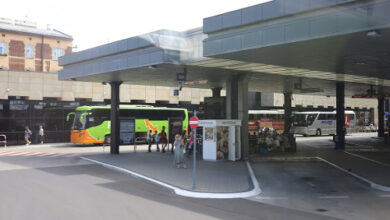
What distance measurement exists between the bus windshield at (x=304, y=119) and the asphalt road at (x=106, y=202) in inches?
1516

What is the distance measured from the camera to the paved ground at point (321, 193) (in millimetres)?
10172

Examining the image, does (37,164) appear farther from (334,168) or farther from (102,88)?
(102,88)

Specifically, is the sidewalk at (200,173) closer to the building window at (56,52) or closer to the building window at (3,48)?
the building window at (3,48)

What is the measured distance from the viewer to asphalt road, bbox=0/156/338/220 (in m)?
9.34

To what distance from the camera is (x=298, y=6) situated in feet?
36.3

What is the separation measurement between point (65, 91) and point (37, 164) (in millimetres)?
19190

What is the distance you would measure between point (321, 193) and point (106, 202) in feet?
21.6

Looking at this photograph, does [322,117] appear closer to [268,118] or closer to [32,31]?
[268,118]

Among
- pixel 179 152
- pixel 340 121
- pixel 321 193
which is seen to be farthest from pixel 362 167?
pixel 340 121

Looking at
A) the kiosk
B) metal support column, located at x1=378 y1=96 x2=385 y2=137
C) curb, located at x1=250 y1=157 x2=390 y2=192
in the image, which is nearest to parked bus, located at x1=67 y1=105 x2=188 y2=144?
the kiosk

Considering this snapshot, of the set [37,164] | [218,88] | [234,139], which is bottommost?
[37,164]

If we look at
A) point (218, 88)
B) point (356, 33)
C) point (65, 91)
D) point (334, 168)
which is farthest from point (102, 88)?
point (356, 33)

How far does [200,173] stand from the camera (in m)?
16.3

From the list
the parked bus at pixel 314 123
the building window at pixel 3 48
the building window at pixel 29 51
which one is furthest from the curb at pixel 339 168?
the building window at pixel 29 51
